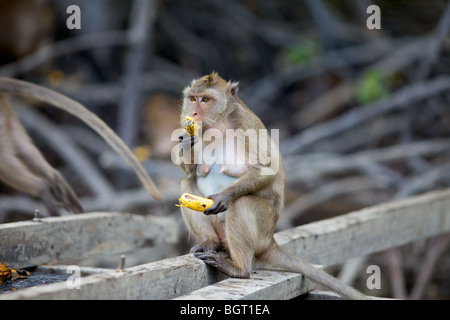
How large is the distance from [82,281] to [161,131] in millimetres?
→ 6254

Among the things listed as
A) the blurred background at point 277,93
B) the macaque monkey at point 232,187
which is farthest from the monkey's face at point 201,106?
the blurred background at point 277,93

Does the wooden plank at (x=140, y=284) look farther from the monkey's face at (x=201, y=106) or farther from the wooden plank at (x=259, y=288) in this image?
the monkey's face at (x=201, y=106)

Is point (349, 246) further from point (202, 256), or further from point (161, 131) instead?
point (161, 131)

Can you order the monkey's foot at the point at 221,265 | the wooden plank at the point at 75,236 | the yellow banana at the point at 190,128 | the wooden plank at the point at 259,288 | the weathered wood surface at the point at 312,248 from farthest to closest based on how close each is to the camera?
1. the yellow banana at the point at 190,128
2. the wooden plank at the point at 75,236
3. the monkey's foot at the point at 221,265
4. the wooden plank at the point at 259,288
5. the weathered wood surface at the point at 312,248

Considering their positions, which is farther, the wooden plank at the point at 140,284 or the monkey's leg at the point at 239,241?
the monkey's leg at the point at 239,241

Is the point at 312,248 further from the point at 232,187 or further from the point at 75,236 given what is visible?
the point at 75,236

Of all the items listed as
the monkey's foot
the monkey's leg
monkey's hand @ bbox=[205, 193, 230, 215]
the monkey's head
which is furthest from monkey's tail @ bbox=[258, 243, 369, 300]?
the monkey's head

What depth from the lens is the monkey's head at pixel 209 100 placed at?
335 cm

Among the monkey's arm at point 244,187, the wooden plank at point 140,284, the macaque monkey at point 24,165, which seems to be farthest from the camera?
the macaque monkey at point 24,165

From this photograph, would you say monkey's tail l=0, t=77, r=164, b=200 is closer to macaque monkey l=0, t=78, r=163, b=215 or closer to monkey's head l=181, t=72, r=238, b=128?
macaque monkey l=0, t=78, r=163, b=215

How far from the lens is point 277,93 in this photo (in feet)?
30.3

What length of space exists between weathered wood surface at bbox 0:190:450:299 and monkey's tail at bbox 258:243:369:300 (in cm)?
14

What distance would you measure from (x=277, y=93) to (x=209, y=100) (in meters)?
5.98

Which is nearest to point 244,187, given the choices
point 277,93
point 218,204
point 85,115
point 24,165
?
point 218,204
